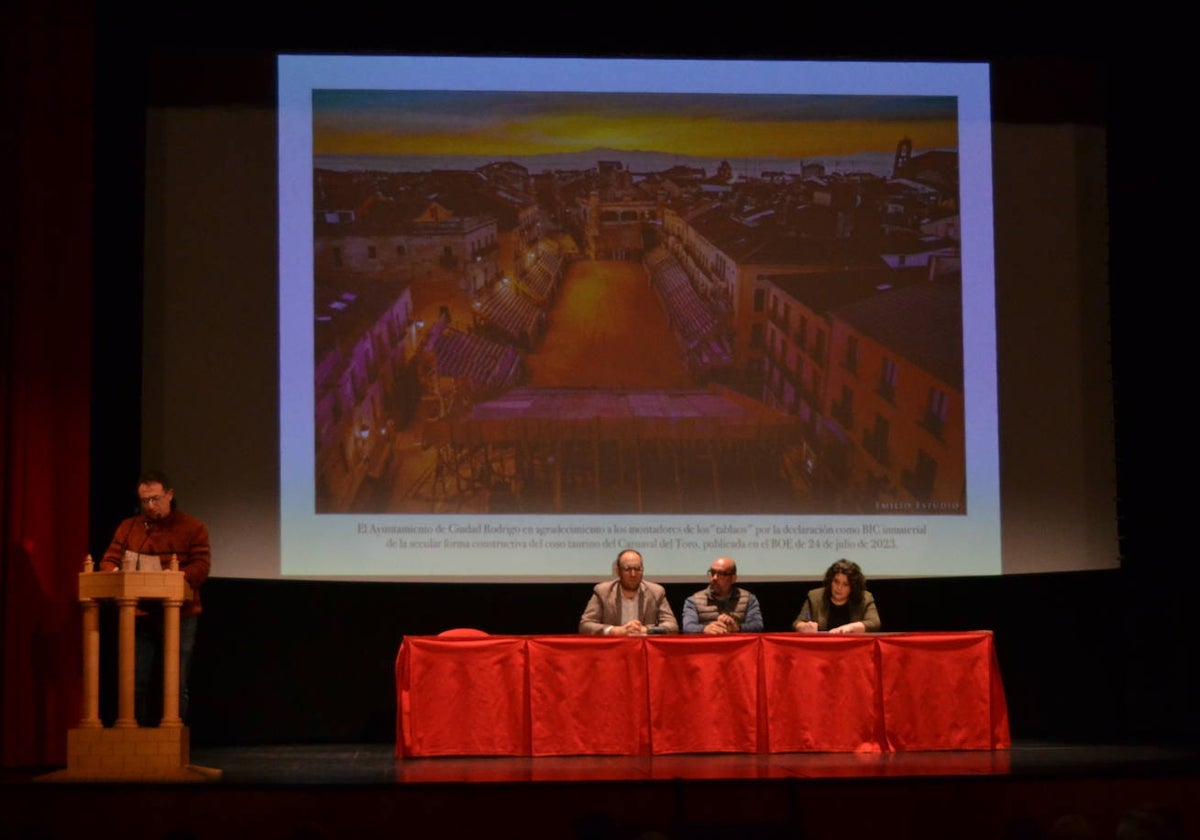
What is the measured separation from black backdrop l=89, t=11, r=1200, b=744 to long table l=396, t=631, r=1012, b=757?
1.15 m

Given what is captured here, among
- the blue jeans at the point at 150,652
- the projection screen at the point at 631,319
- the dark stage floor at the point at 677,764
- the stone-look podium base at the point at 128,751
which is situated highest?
the projection screen at the point at 631,319

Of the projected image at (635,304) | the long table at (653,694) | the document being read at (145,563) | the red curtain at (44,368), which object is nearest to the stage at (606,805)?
the document being read at (145,563)

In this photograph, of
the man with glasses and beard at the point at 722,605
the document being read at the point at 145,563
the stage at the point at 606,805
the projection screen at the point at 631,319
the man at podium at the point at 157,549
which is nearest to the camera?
the stage at the point at 606,805

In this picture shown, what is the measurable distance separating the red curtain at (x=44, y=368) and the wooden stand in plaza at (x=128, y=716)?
105cm

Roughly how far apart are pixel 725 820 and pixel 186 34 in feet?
15.2

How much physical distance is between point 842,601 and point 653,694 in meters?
0.97

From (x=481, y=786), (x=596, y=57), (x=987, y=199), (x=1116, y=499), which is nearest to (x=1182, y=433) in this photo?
(x=1116, y=499)

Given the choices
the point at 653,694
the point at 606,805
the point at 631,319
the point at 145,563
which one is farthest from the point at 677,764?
the point at 631,319

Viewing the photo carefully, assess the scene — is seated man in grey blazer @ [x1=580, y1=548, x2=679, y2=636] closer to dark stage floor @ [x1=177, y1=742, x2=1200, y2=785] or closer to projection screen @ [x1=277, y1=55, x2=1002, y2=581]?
projection screen @ [x1=277, y1=55, x2=1002, y2=581]

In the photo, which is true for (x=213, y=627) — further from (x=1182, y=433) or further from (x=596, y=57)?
(x=1182, y=433)

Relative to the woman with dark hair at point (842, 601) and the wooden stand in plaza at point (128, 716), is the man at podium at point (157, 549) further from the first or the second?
the woman with dark hair at point (842, 601)

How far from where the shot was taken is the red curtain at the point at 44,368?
634 centimetres

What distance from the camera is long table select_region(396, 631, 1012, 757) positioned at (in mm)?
6066

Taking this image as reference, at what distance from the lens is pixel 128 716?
17.7ft
